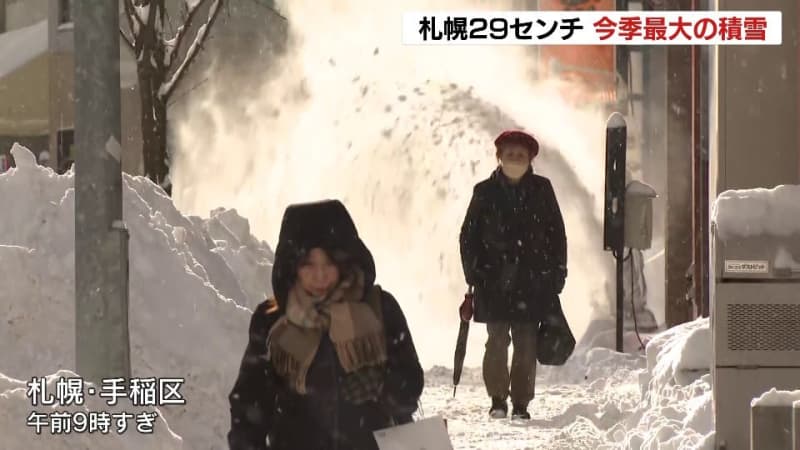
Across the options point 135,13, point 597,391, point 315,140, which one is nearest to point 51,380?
point 597,391

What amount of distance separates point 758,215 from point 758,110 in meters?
3.29

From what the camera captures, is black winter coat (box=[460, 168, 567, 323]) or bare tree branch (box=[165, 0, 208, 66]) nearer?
black winter coat (box=[460, 168, 567, 323])

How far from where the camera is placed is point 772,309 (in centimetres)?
816

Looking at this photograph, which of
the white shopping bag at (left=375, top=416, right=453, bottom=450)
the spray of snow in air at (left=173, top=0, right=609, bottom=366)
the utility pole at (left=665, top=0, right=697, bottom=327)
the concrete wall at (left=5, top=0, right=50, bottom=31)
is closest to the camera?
the white shopping bag at (left=375, top=416, right=453, bottom=450)

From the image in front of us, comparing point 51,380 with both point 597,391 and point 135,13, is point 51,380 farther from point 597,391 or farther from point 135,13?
point 135,13

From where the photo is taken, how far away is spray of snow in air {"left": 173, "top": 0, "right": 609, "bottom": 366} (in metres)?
20.2

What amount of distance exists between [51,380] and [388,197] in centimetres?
1442

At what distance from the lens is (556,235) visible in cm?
1063

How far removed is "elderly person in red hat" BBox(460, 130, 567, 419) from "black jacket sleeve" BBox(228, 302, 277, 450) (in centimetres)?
560

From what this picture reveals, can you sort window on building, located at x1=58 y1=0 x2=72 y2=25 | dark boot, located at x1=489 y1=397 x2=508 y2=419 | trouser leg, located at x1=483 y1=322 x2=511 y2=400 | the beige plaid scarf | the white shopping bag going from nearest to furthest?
the white shopping bag
the beige plaid scarf
trouser leg, located at x1=483 y1=322 x2=511 y2=400
dark boot, located at x1=489 y1=397 x2=508 y2=419
window on building, located at x1=58 y1=0 x2=72 y2=25

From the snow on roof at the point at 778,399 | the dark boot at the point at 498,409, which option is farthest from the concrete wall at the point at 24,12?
the snow on roof at the point at 778,399

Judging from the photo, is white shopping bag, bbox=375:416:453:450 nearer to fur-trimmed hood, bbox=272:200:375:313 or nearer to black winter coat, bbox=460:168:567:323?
fur-trimmed hood, bbox=272:200:375:313

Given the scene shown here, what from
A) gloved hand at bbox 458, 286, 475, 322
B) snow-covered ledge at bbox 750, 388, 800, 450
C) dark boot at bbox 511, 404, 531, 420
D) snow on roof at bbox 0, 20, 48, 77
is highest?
snow on roof at bbox 0, 20, 48, 77
